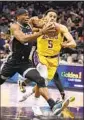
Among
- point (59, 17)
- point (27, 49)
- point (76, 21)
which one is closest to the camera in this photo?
point (27, 49)

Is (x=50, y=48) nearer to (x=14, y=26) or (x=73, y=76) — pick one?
(x=14, y=26)

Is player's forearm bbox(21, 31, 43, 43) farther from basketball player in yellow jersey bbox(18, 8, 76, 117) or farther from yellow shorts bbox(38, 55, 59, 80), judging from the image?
yellow shorts bbox(38, 55, 59, 80)

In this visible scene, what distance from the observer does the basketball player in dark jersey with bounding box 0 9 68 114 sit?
4.45m

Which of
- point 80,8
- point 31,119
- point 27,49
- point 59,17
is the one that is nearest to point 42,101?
point 31,119

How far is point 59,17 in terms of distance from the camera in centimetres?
486

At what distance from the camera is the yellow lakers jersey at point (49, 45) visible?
463cm

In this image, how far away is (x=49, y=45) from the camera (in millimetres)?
4688

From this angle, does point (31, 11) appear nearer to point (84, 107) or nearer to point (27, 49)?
point (27, 49)

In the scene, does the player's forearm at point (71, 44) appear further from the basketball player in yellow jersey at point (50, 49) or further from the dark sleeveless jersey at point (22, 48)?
the dark sleeveless jersey at point (22, 48)

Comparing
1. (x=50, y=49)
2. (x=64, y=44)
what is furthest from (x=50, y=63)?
(x=64, y=44)

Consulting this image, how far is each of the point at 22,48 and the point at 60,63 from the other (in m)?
0.60

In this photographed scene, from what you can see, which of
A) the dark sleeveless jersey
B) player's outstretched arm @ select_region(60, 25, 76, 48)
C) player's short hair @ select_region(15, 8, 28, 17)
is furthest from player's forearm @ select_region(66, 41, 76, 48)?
player's short hair @ select_region(15, 8, 28, 17)

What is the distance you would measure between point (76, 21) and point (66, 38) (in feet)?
2.34

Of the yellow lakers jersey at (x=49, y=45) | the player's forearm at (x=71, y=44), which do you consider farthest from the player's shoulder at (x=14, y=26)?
the player's forearm at (x=71, y=44)
